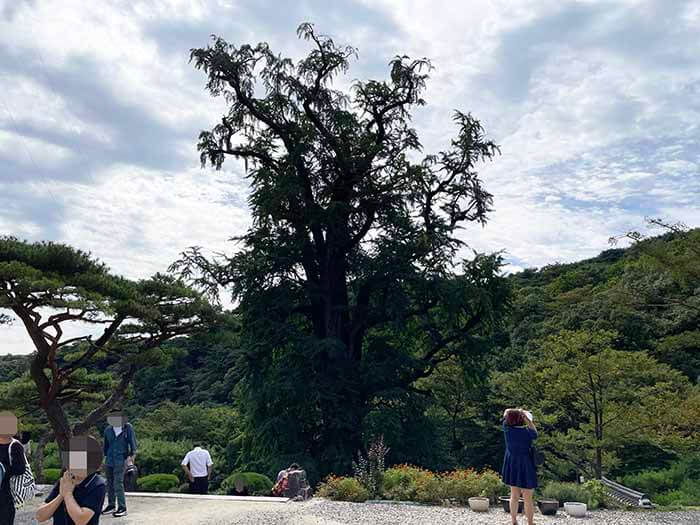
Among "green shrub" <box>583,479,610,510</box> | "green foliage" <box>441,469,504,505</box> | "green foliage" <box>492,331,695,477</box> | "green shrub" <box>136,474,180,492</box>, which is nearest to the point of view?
"green shrub" <box>583,479,610,510</box>

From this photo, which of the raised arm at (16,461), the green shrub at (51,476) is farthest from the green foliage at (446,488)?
the green shrub at (51,476)

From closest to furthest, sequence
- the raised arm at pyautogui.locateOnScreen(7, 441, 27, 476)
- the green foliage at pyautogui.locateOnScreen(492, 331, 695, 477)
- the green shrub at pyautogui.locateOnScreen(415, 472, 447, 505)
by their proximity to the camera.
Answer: the raised arm at pyautogui.locateOnScreen(7, 441, 27, 476) → the green shrub at pyautogui.locateOnScreen(415, 472, 447, 505) → the green foliage at pyautogui.locateOnScreen(492, 331, 695, 477)

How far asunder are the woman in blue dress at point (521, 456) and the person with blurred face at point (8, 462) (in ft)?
15.8

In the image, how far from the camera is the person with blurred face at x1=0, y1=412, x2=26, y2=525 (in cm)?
→ 421

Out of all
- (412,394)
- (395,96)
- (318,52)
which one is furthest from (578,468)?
(318,52)

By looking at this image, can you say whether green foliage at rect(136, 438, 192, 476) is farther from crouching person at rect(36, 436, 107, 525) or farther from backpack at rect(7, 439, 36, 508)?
crouching person at rect(36, 436, 107, 525)

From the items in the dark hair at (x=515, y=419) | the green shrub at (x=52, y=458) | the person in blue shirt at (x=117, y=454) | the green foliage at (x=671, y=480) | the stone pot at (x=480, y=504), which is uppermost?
the dark hair at (x=515, y=419)

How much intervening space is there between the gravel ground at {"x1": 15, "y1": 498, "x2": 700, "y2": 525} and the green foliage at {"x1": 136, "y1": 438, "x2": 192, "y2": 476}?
539 inches

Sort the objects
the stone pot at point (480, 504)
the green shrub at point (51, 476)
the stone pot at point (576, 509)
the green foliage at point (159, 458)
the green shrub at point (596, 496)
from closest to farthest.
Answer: the stone pot at point (576, 509), the stone pot at point (480, 504), the green shrub at point (596, 496), the green shrub at point (51, 476), the green foliage at point (159, 458)

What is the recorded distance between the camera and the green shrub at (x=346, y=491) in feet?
29.9

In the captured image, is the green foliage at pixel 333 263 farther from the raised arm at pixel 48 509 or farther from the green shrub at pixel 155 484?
the raised arm at pixel 48 509

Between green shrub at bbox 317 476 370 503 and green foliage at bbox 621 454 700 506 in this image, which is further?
green foliage at bbox 621 454 700 506

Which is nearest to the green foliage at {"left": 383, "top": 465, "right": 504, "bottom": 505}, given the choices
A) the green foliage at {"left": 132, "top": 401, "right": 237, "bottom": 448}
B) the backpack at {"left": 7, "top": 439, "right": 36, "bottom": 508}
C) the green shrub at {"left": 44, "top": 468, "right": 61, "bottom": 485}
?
the backpack at {"left": 7, "top": 439, "right": 36, "bottom": 508}

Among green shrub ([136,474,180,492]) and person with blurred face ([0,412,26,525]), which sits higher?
person with blurred face ([0,412,26,525])
